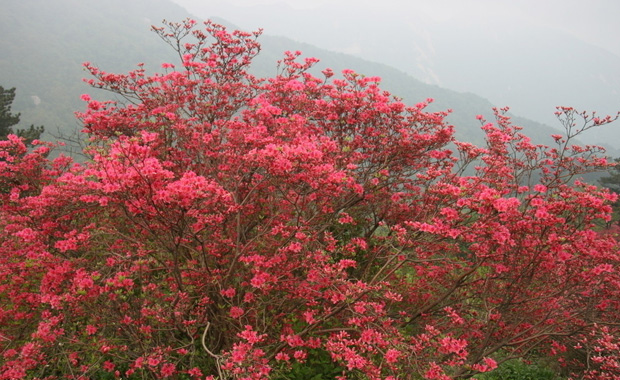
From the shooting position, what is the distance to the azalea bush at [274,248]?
4340 millimetres

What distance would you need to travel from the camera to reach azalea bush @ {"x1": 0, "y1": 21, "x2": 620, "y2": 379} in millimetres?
4340

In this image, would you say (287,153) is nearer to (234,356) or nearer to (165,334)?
(234,356)

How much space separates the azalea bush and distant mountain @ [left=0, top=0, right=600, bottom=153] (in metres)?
68.5

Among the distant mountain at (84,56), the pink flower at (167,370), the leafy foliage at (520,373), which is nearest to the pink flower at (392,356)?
the pink flower at (167,370)

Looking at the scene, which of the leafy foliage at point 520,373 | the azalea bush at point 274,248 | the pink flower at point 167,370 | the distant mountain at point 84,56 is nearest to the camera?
the azalea bush at point 274,248

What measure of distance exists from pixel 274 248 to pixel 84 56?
434 ft

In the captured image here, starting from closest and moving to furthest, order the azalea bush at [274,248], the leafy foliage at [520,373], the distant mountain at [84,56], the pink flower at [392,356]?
the pink flower at [392,356], the azalea bush at [274,248], the leafy foliage at [520,373], the distant mountain at [84,56]

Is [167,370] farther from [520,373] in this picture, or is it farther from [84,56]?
[84,56]

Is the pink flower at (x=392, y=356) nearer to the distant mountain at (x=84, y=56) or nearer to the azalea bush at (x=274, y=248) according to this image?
the azalea bush at (x=274, y=248)

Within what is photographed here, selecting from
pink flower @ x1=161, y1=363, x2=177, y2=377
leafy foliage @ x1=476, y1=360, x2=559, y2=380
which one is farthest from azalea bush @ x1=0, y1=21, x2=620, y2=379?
leafy foliage @ x1=476, y1=360, x2=559, y2=380

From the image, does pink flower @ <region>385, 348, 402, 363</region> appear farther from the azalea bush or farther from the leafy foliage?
the leafy foliage

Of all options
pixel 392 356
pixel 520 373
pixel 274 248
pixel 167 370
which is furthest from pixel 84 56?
pixel 392 356

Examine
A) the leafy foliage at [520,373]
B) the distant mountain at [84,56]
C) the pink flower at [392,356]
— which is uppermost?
the pink flower at [392,356]

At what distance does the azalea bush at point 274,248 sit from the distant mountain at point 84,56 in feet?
225
